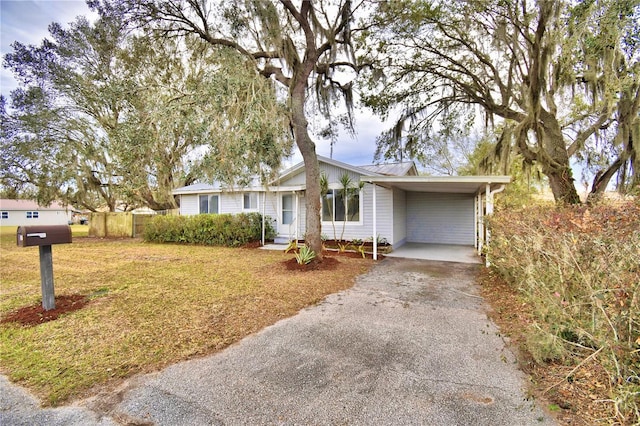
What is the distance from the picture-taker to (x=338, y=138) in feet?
34.6

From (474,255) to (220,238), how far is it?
386 inches

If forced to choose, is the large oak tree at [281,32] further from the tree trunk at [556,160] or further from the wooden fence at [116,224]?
the wooden fence at [116,224]

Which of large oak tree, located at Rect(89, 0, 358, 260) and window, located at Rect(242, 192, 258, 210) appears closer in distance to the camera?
large oak tree, located at Rect(89, 0, 358, 260)

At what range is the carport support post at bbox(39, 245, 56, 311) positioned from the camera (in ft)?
13.7

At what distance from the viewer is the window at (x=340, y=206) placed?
11.2m

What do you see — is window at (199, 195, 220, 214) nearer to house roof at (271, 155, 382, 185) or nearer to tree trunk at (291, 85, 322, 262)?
house roof at (271, 155, 382, 185)

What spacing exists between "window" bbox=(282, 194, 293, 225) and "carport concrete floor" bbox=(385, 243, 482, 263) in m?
4.67

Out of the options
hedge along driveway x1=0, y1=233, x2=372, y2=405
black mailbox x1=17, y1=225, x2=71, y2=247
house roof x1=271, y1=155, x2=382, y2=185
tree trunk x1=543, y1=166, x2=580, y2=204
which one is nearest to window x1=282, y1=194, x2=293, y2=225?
house roof x1=271, y1=155, x2=382, y2=185

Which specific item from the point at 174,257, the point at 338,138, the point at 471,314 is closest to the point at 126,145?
the point at 174,257

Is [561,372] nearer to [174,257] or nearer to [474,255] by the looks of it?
[474,255]

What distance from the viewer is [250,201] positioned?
44.3ft

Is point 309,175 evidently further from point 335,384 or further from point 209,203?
point 209,203

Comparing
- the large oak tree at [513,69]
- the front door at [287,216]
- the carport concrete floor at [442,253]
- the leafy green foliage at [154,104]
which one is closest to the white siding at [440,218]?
the carport concrete floor at [442,253]

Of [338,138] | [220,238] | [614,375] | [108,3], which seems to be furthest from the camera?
[220,238]
